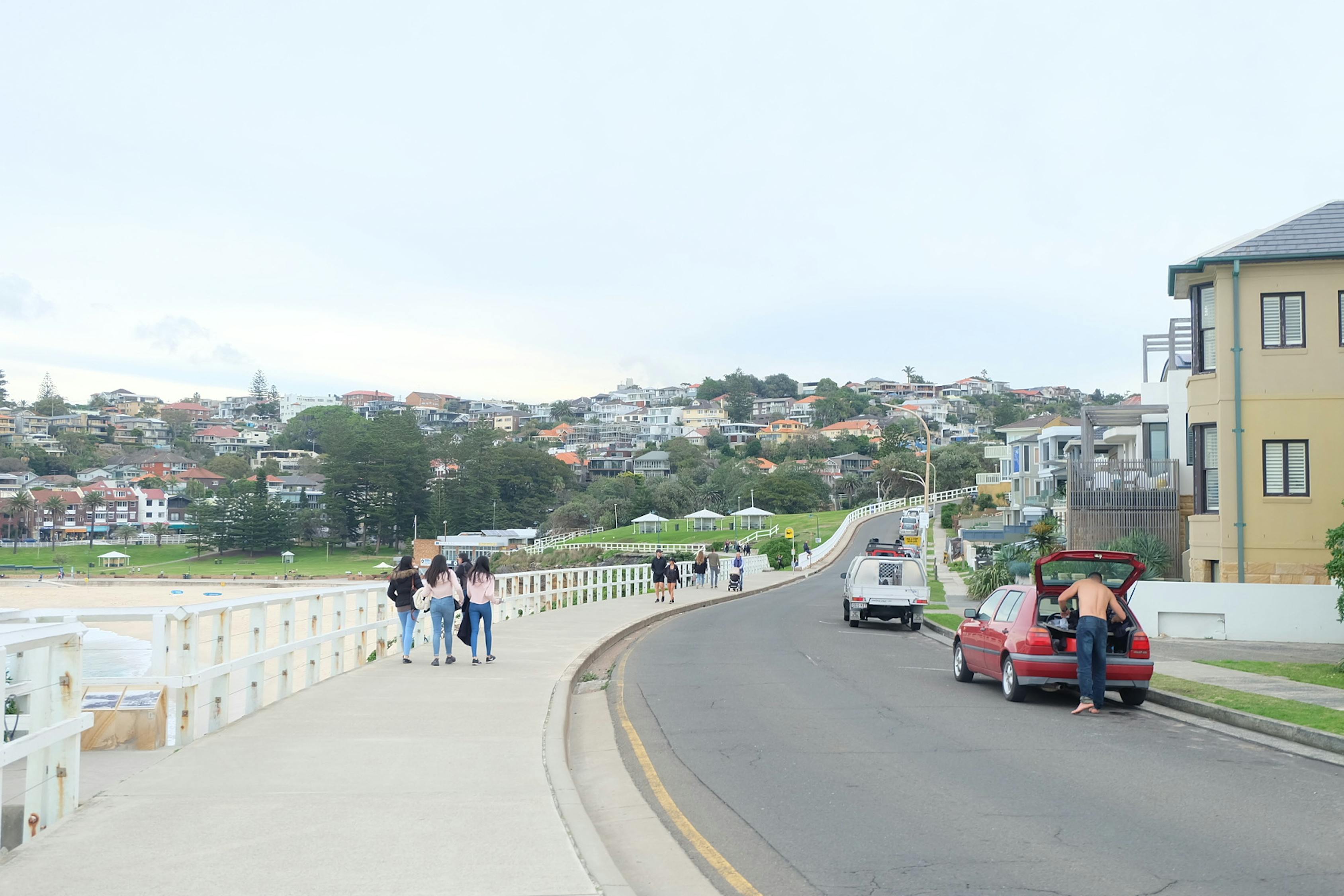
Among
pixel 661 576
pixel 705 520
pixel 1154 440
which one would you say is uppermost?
pixel 1154 440

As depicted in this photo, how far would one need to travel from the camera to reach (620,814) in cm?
866

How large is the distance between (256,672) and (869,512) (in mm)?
91063

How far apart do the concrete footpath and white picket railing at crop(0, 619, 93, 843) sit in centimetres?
17

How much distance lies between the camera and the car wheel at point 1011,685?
14586 mm

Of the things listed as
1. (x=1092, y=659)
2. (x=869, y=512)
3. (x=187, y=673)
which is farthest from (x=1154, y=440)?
(x=869, y=512)

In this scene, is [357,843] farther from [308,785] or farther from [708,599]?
Result: [708,599]

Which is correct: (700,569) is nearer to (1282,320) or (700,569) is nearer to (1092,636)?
(1282,320)

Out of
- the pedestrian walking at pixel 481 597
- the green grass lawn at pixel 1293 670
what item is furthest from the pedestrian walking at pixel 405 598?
the green grass lawn at pixel 1293 670

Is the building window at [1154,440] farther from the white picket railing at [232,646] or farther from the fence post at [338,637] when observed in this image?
the fence post at [338,637]

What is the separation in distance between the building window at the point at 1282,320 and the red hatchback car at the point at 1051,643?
14769 millimetres

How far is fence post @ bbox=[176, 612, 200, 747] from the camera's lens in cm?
948

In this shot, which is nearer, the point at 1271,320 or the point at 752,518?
the point at 1271,320

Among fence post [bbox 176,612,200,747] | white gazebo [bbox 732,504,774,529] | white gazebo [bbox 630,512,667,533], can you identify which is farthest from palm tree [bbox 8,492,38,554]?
fence post [bbox 176,612,200,747]

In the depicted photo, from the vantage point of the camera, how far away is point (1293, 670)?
1808 centimetres
